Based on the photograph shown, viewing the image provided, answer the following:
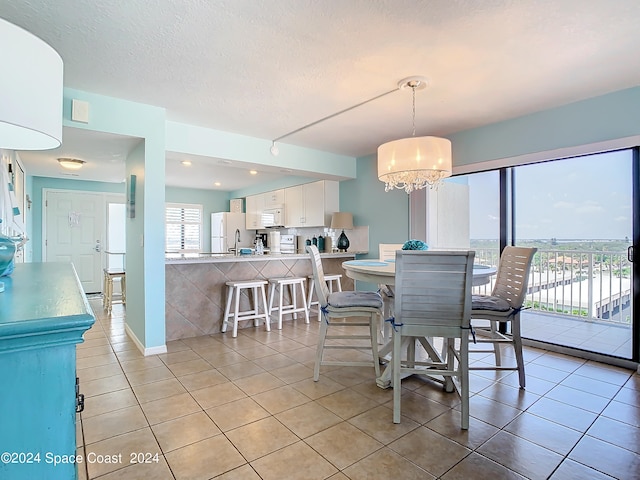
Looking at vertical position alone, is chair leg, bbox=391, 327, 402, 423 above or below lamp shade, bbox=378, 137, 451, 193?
below

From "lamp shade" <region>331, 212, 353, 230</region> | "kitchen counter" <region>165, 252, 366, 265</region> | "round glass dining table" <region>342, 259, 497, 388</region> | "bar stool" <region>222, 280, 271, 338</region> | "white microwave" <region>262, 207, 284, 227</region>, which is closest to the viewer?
"round glass dining table" <region>342, 259, 497, 388</region>

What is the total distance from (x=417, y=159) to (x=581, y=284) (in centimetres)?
312

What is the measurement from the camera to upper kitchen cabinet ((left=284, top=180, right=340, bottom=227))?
18.0ft

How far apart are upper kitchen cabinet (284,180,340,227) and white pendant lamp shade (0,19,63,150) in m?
4.64

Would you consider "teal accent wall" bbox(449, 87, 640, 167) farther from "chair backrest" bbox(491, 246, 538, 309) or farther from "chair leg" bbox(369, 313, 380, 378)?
"chair leg" bbox(369, 313, 380, 378)

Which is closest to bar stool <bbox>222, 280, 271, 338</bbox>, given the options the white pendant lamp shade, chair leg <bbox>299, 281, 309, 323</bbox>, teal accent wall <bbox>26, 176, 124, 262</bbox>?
chair leg <bbox>299, 281, 309, 323</bbox>

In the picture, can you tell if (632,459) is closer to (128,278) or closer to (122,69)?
(122,69)

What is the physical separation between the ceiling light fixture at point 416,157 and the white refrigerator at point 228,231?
5.31m

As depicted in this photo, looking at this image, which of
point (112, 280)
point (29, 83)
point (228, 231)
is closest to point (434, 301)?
point (29, 83)

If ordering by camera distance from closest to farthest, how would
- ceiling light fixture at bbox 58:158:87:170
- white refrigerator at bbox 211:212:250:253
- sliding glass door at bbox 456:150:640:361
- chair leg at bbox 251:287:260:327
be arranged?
sliding glass door at bbox 456:150:640:361 < chair leg at bbox 251:287:260:327 < ceiling light fixture at bbox 58:158:87:170 < white refrigerator at bbox 211:212:250:253

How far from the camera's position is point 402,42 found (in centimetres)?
213

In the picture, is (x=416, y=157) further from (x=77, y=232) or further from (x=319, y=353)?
(x=77, y=232)

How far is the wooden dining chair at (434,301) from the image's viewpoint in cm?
196

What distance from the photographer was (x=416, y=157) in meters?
2.65
